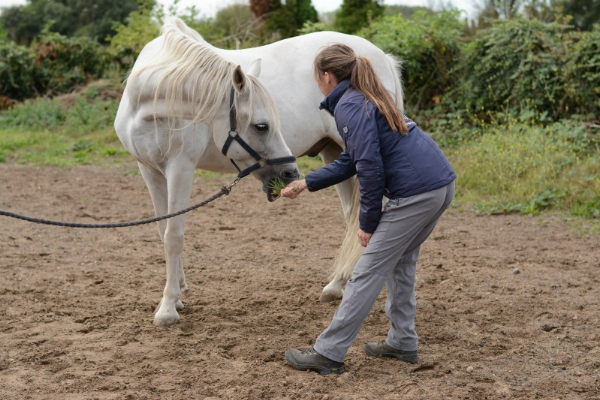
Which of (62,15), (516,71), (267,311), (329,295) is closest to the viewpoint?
(267,311)

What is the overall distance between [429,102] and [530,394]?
8.40m

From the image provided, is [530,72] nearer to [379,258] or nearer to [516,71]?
[516,71]

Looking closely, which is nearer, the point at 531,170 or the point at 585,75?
the point at 531,170

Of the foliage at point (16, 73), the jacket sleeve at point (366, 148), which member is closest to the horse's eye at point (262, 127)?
the jacket sleeve at point (366, 148)

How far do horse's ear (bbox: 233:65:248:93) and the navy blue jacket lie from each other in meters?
0.63

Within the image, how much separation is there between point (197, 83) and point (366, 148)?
1.24 meters

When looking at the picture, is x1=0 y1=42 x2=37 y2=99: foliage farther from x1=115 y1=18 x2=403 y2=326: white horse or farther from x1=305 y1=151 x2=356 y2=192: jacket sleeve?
x1=305 y1=151 x2=356 y2=192: jacket sleeve

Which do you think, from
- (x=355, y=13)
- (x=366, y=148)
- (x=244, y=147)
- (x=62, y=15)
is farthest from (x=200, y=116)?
(x=62, y=15)

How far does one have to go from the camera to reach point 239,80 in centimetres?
379

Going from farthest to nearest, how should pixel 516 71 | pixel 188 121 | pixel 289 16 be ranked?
pixel 289 16 < pixel 516 71 < pixel 188 121

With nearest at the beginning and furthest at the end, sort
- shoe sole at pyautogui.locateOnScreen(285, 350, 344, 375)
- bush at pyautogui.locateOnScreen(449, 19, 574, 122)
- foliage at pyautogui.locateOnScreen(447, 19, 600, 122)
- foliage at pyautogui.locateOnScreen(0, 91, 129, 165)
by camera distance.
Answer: shoe sole at pyautogui.locateOnScreen(285, 350, 344, 375)
foliage at pyautogui.locateOnScreen(447, 19, 600, 122)
bush at pyautogui.locateOnScreen(449, 19, 574, 122)
foliage at pyautogui.locateOnScreen(0, 91, 129, 165)

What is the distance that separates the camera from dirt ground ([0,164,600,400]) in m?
3.31

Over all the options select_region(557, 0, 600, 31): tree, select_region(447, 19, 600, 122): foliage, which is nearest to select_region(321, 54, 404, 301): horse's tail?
select_region(447, 19, 600, 122): foliage

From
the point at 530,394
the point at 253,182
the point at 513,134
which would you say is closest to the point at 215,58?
the point at 530,394
